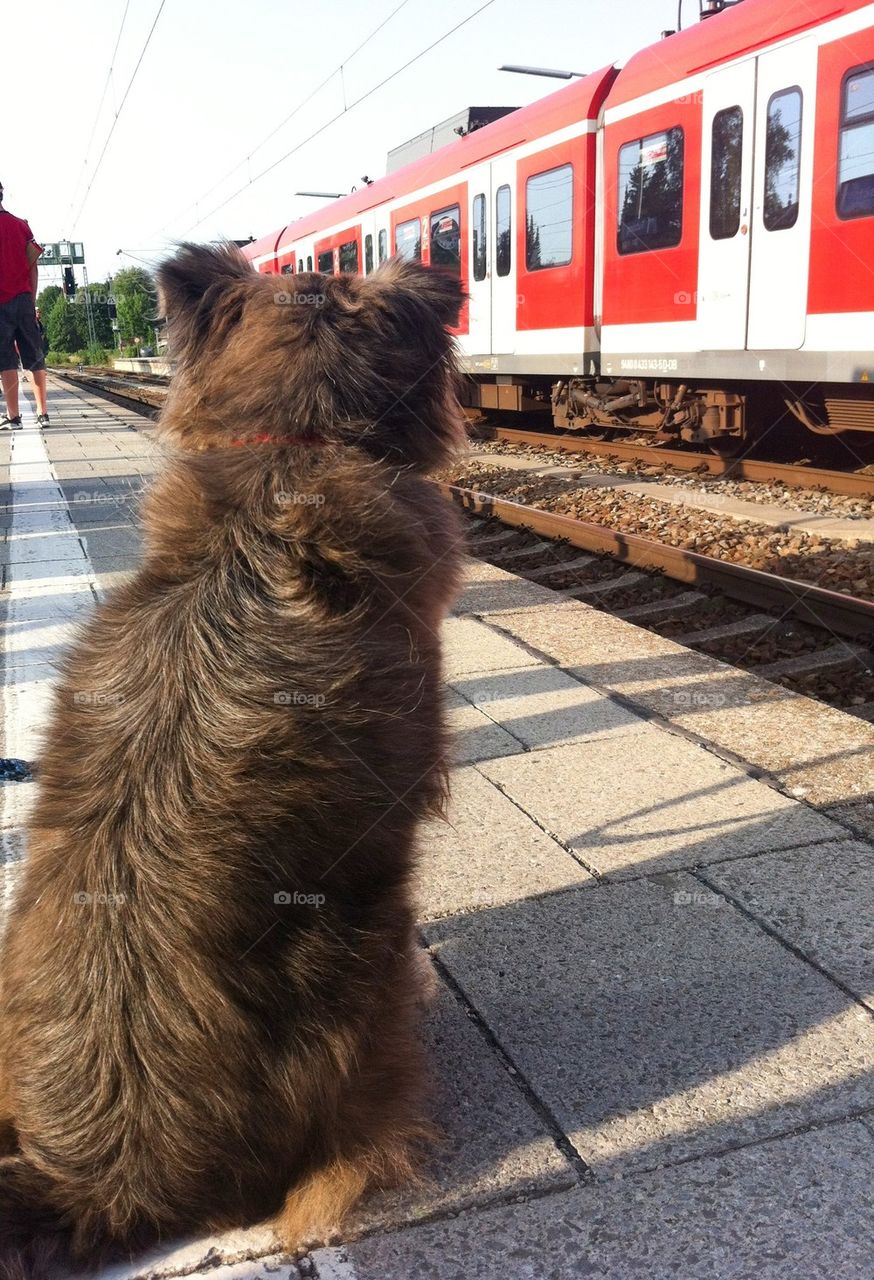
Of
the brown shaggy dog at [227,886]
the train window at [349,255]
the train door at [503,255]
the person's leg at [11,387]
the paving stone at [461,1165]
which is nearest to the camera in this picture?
the brown shaggy dog at [227,886]

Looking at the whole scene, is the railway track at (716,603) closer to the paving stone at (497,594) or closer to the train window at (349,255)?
the paving stone at (497,594)

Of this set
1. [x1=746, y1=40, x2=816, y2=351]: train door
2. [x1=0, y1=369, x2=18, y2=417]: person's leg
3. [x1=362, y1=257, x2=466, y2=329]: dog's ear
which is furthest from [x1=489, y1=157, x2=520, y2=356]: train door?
[x1=362, y1=257, x2=466, y2=329]: dog's ear

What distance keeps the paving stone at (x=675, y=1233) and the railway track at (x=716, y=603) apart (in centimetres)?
336

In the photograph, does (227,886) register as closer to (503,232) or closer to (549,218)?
(549,218)

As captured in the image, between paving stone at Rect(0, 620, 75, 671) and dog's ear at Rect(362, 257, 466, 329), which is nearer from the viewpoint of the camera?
dog's ear at Rect(362, 257, 466, 329)

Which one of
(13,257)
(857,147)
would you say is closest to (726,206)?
(857,147)

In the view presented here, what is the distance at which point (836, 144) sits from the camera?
9.17 m

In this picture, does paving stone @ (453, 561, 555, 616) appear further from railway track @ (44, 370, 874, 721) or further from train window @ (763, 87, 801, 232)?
train window @ (763, 87, 801, 232)

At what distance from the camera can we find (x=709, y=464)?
12.2m

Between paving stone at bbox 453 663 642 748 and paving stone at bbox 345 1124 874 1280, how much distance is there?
Result: 2.17m

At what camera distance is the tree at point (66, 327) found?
95.7 meters

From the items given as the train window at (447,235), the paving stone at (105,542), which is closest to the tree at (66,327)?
the train window at (447,235)

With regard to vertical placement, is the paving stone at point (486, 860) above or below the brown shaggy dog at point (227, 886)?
below

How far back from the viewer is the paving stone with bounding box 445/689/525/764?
12.9ft
